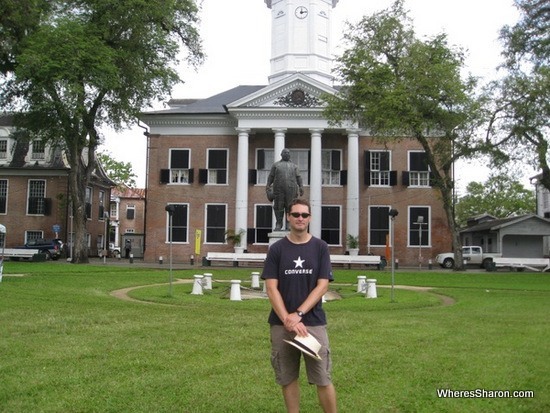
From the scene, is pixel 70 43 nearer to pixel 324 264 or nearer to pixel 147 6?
pixel 147 6

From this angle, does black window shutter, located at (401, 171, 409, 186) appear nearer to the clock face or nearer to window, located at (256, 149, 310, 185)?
window, located at (256, 149, 310, 185)

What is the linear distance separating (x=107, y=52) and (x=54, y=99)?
3.87m

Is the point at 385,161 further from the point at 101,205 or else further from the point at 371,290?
the point at 371,290

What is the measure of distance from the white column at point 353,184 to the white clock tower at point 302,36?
20.8 ft

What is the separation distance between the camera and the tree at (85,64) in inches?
1271

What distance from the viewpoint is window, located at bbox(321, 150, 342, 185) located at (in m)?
43.7

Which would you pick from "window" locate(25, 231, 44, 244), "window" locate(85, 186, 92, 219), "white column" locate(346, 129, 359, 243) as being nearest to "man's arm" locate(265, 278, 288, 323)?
"white column" locate(346, 129, 359, 243)

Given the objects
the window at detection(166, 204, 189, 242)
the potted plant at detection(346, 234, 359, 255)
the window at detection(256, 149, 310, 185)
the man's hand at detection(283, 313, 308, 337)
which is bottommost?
the man's hand at detection(283, 313, 308, 337)

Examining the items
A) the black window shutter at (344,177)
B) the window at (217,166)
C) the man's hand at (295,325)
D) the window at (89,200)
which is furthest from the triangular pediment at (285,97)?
the man's hand at (295,325)

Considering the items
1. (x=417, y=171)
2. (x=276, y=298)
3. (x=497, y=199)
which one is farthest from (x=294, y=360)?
(x=497, y=199)

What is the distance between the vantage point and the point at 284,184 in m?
15.9

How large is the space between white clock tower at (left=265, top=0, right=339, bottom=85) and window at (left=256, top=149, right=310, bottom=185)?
567 cm

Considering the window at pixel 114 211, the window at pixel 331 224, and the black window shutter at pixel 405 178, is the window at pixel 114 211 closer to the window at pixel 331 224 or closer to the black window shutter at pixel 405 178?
the window at pixel 331 224

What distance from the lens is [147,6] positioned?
111 ft
